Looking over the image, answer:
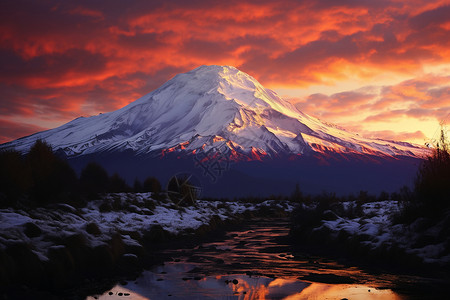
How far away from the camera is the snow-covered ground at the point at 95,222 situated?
1350 centimetres

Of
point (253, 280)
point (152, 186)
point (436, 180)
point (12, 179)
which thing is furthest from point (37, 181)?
point (152, 186)

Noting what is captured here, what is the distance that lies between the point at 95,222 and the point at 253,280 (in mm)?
10430

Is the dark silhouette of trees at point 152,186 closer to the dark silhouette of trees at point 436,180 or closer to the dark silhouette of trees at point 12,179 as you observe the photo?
the dark silhouette of trees at point 12,179

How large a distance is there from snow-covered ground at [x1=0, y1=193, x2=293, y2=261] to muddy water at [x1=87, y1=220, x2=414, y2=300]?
2.81 meters

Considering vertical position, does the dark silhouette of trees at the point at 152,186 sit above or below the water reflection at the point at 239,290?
above

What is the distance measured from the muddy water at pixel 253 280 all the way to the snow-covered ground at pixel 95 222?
2.81 m

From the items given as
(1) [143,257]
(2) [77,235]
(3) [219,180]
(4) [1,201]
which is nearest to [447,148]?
(1) [143,257]

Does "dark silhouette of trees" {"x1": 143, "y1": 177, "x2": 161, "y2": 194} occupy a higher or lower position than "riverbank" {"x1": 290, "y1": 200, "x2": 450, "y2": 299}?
higher

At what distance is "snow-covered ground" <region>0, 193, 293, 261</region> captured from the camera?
44.3 ft

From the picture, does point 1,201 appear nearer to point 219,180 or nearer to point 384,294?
point 384,294

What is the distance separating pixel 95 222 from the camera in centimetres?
2088

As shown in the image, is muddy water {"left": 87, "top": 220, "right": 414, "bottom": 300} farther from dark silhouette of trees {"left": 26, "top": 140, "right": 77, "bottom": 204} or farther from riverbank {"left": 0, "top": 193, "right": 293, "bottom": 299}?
dark silhouette of trees {"left": 26, "top": 140, "right": 77, "bottom": 204}

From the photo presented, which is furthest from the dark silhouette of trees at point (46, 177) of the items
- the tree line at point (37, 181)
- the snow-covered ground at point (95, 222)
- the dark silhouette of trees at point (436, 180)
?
the dark silhouette of trees at point (436, 180)

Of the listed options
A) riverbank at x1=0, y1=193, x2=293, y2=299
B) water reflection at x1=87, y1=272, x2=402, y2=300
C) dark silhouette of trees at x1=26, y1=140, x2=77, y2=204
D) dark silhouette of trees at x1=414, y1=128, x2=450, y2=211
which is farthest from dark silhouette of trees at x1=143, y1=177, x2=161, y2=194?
water reflection at x1=87, y1=272, x2=402, y2=300
